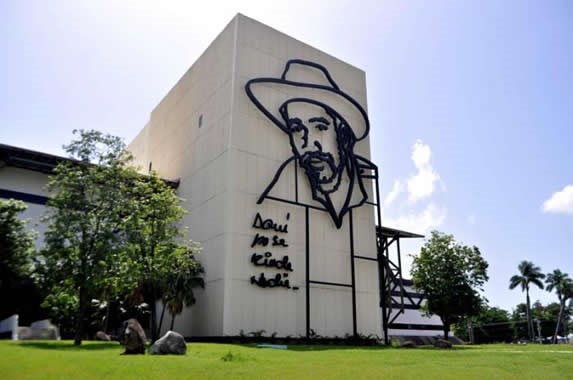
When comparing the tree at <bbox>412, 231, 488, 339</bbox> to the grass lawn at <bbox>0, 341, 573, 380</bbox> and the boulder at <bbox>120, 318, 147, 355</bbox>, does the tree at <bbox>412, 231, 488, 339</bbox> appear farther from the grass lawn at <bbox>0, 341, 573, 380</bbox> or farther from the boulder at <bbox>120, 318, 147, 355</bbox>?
the boulder at <bbox>120, 318, 147, 355</bbox>

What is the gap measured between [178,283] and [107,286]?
4.65 m

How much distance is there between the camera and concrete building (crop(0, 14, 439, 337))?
83.7 feet

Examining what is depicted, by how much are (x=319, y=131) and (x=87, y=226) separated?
15924 mm

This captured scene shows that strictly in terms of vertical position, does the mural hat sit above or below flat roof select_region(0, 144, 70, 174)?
above

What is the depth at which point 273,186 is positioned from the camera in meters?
27.3

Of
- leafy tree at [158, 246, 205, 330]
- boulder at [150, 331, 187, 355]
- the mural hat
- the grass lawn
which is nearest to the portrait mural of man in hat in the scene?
the mural hat

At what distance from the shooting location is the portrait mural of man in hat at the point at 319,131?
2878 centimetres

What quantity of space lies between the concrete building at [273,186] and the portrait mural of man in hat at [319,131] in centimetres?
8

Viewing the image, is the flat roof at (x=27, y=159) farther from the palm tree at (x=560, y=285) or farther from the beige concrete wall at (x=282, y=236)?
the palm tree at (x=560, y=285)

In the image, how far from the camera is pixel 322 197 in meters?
29.4

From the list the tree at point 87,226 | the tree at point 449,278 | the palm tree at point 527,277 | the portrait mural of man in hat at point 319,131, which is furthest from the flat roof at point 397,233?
the palm tree at point 527,277

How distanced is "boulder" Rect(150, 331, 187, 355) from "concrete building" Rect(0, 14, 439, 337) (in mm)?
8509

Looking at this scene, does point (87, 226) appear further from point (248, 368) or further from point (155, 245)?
point (248, 368)

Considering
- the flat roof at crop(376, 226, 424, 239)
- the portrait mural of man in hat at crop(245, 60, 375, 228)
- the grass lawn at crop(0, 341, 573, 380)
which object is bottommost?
the grass lawn at crop(0, 341, 573, 380)
